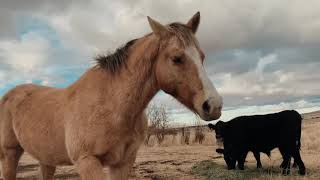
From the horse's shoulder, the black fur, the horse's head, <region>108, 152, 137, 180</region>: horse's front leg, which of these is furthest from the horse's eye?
the black fur

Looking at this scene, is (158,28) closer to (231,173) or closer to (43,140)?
(43,140)

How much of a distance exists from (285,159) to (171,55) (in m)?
7.48

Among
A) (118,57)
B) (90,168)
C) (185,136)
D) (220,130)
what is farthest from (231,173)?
(185,136)

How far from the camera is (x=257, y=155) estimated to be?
37.9 ft

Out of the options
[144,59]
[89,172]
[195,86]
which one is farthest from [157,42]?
[89,172]

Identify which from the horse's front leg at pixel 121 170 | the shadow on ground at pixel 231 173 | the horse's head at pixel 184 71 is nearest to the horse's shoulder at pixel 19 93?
the horse's front leg at pixel 121 170

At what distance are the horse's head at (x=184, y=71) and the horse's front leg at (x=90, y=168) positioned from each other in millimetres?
1084

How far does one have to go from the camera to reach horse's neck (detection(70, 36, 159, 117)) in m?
4.63

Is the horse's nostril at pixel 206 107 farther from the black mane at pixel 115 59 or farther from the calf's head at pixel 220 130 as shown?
the calf's head at pixel 220 130

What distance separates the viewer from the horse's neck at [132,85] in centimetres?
463

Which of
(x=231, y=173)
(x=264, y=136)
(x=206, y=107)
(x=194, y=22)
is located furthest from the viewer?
(x=264, y=136)

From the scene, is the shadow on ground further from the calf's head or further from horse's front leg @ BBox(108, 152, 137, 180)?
horse's front leg @ BBox(108, 152, 137, 180)

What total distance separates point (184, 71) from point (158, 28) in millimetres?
574

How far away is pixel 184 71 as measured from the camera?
162 inches
